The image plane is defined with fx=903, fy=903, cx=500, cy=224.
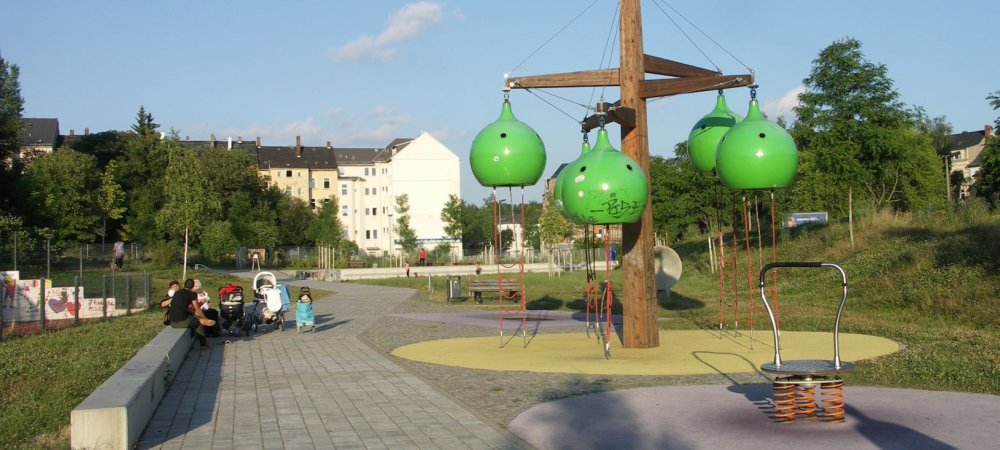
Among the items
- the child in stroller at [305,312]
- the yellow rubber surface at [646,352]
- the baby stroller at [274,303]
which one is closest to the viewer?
the yellow rubber surface at [646,352]

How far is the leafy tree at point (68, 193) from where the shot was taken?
57375mm

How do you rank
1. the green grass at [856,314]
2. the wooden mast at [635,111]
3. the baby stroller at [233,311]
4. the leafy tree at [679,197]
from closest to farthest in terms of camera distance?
the green grass at [856,314] → the wooden mast at [635,111] → the baby stroller at [233,311] → the leafy tree at [679,197]

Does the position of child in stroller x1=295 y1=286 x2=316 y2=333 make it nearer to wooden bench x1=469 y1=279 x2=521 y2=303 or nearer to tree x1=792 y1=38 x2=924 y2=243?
wooden bench x1=469 y1=279 x2=521 y2=303

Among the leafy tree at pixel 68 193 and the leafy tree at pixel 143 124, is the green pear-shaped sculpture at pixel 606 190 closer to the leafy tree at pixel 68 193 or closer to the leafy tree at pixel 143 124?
the leafy tree at pixel 68 193

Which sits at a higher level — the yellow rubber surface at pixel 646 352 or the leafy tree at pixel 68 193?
the leafy tree at pixel 68 193

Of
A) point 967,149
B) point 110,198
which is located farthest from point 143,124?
point 967,149

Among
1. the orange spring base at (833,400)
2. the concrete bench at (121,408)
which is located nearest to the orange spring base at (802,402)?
the orange spring base at (833,400)

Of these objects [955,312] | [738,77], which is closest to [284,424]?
[738,77]

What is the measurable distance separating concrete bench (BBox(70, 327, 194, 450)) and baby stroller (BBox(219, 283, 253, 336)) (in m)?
8.39

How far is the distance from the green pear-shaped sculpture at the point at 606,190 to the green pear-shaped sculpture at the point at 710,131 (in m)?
3.51

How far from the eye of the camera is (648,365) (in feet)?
44.4

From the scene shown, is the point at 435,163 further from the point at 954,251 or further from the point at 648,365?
the point at 648,365

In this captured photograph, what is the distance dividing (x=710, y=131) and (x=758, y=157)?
3.26 meters

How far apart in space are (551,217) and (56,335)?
45551 mm
